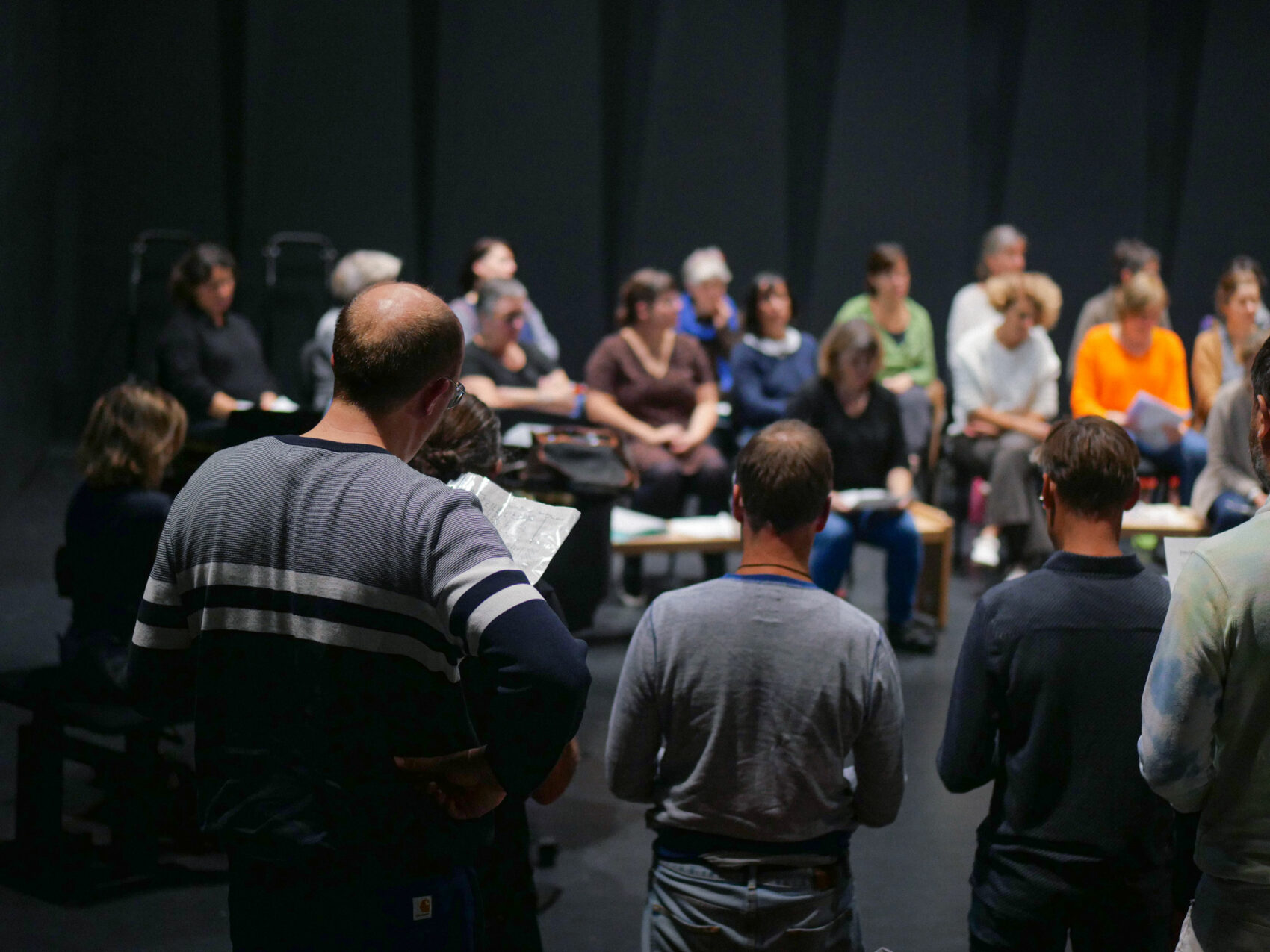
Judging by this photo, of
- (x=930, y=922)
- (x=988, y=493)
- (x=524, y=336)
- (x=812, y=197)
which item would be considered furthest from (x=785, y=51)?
(x=930, y=922)

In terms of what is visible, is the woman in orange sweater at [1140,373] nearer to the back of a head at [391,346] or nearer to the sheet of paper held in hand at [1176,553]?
the sheet of paper held in hand at [1176,553]

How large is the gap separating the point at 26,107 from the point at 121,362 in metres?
1.66

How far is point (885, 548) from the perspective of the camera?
476 cm

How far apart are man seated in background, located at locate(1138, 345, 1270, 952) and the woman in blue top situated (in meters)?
3.91

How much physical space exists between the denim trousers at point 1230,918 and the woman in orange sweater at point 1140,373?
414 cm

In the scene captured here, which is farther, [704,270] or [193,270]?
[704,270]

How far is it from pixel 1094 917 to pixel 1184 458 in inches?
157

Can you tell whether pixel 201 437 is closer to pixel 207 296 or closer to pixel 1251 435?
pixel 207 296

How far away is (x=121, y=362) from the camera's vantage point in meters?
7.48

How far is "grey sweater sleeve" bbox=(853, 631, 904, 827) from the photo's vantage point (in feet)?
6.04

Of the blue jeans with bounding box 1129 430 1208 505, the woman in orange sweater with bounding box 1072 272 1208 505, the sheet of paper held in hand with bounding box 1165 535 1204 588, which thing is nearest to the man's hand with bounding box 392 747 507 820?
the sheet of paper held in hand with bounding box 1165 535 1204 588

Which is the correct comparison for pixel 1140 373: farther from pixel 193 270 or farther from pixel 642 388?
pixel 193 270

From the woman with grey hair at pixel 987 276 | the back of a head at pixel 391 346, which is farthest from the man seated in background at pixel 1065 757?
the woman with grey hair at pixel 987 276

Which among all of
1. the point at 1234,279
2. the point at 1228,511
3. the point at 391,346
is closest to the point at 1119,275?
the point at 1234,279
